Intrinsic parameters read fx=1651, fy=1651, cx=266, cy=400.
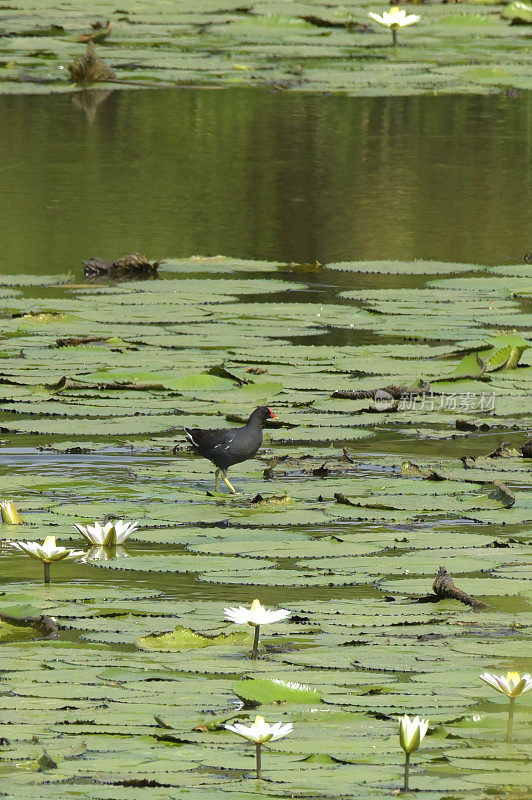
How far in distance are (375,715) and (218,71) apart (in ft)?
45.1

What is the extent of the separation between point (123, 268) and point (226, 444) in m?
3.73

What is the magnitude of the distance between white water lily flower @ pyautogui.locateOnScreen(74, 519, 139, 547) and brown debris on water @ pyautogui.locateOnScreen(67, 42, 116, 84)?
38.7 ft

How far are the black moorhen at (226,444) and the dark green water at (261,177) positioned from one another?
154 inches

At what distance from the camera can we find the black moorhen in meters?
5.13

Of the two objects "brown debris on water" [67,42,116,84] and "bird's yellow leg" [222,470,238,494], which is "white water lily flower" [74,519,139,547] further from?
"brown debris on water" [67,42,116,84]

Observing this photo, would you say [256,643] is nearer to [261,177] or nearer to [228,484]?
[228,484]

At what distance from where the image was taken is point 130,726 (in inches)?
120

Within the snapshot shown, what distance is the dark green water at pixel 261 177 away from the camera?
9.85 metres

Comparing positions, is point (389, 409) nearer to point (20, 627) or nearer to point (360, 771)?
point (20, 627)

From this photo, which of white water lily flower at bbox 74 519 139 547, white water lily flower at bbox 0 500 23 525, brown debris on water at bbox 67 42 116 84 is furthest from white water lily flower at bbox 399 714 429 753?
brown debris on water at bbox 67 42 116 84

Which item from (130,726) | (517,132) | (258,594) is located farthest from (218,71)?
(130,726)

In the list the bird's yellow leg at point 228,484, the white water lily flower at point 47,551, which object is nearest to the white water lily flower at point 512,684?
the white water lily flower at point 47,551

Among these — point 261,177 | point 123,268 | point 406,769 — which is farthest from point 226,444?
point 261,177

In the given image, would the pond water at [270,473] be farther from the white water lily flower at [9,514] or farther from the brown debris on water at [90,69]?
the brown debris on water at [90,69]
